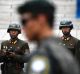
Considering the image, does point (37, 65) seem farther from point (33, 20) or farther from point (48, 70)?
point (33, 20)

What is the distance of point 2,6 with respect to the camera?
48.6 feet

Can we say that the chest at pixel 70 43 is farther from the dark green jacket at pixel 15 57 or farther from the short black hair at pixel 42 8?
the short black hair at pixel 42 8

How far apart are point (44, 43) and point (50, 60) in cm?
13

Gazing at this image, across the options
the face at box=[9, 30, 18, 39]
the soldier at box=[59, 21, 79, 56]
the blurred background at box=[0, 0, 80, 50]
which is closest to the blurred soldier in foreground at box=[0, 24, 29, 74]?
the face at box=[9, 30, 18, 39]

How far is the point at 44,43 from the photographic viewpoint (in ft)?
9.10

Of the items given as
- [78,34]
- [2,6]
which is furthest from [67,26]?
[2,6]

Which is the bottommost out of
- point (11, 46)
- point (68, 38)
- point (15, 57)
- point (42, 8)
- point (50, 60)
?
point (15, 57)

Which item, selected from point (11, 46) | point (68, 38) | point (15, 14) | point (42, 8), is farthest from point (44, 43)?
point (15, 14)

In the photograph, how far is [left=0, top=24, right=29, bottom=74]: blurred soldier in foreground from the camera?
26.3 feet

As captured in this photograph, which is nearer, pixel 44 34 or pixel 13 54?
pixel 44 34

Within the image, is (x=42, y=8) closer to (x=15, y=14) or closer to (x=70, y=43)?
(x=70, y=43)

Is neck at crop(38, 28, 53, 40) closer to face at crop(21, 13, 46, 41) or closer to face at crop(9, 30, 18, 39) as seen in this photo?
face at crop(21, 13, 46, 41)

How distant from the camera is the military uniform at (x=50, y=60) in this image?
269 centimetres

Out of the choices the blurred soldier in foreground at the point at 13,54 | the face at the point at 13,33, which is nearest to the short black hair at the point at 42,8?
the blurred soldier in foreground at the point at 13,54
